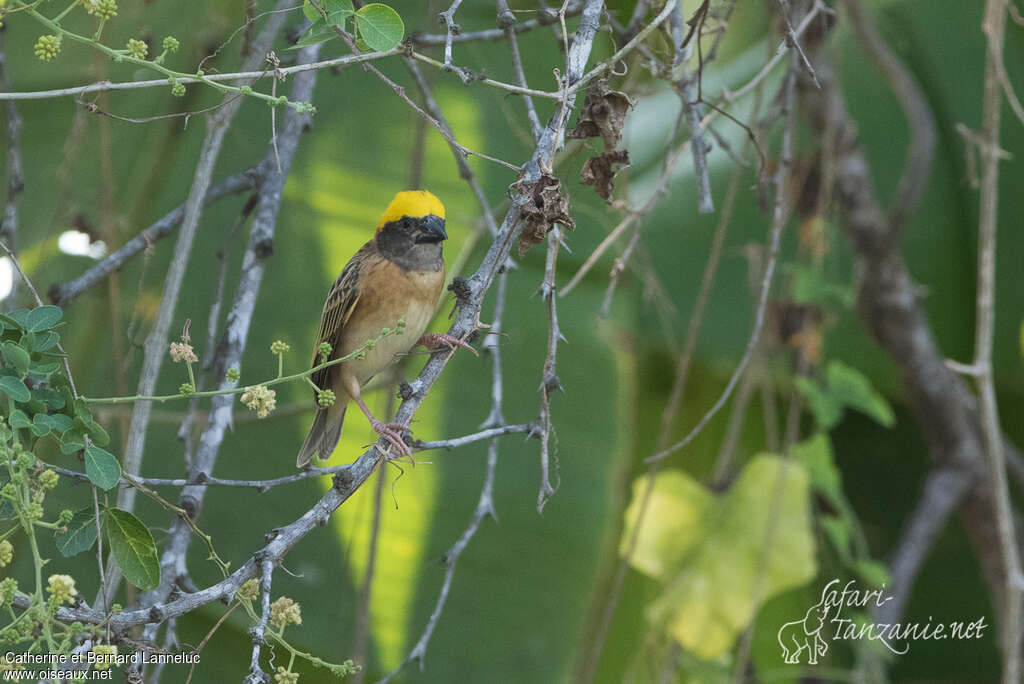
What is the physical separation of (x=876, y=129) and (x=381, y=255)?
2.38 meters

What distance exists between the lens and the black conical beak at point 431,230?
214 centimetres

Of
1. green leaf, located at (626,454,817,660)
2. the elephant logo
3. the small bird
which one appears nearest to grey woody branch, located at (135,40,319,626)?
the small bird

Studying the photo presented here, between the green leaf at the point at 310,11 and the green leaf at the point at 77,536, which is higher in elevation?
the green leaf at the point at 310,11

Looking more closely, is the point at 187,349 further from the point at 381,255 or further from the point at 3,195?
the point at 3,195

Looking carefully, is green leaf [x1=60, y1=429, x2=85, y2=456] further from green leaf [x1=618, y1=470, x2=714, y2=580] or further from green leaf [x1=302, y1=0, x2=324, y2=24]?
green leaf [x1=618, y1=470, x2=714, y2=580]

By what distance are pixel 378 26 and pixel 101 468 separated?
72cm

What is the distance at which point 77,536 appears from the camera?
131cm

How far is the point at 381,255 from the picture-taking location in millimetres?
2303

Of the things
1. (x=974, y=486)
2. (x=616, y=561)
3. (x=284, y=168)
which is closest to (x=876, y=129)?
(x=974, y=486)

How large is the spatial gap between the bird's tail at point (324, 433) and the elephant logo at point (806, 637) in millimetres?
1762

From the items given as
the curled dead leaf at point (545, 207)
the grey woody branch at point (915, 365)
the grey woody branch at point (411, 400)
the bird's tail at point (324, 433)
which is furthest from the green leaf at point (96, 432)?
the grey woody branch at point (915, 365)

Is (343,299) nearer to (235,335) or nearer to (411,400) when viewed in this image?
(235,335)

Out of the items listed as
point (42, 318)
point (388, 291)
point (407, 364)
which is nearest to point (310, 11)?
point (42, 318)

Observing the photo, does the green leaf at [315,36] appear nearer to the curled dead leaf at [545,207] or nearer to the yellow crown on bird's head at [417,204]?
the curled dead leaf at [545,207]
